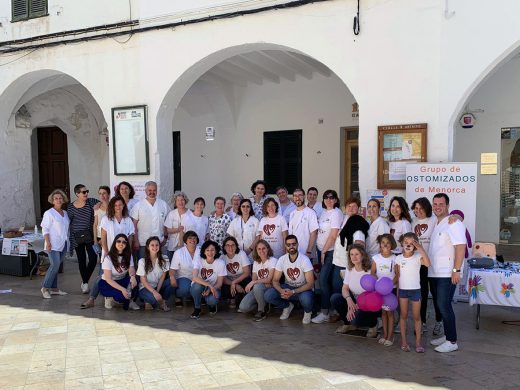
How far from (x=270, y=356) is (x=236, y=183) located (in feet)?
24.0

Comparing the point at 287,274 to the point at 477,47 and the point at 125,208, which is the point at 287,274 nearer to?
the point at 125,208

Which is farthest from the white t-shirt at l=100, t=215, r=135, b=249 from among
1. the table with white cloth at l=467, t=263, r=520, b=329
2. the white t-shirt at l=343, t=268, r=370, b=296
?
the table with white cloth at l=467, t=263, r=520, b=329

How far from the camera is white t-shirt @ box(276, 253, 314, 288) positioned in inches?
208

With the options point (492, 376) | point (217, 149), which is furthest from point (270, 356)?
point (217, 149)

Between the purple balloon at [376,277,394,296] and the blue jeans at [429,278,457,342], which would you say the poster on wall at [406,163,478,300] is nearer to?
the blue jeans at [429,278,457,342]

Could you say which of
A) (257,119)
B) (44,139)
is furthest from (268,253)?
(44,139)

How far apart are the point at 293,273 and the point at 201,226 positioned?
5.36ft

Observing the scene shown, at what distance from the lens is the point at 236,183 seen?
11.3 meters

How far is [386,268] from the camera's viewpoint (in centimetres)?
460

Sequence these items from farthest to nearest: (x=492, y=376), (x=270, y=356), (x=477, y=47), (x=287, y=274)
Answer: (x=477, y=47)
(x=287, y=274)
(x=270, y=356)
(x=492, y=376)

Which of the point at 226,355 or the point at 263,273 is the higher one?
the point at 263,273

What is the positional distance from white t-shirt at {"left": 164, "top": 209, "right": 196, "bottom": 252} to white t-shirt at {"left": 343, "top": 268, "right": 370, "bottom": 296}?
2.35 metres

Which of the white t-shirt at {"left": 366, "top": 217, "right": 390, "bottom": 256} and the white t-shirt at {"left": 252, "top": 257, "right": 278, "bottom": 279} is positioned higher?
the white t-shirt at {"left": 366, "top": 217, "right": 390, "bottom": 256}

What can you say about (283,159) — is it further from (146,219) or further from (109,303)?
(109,303)
